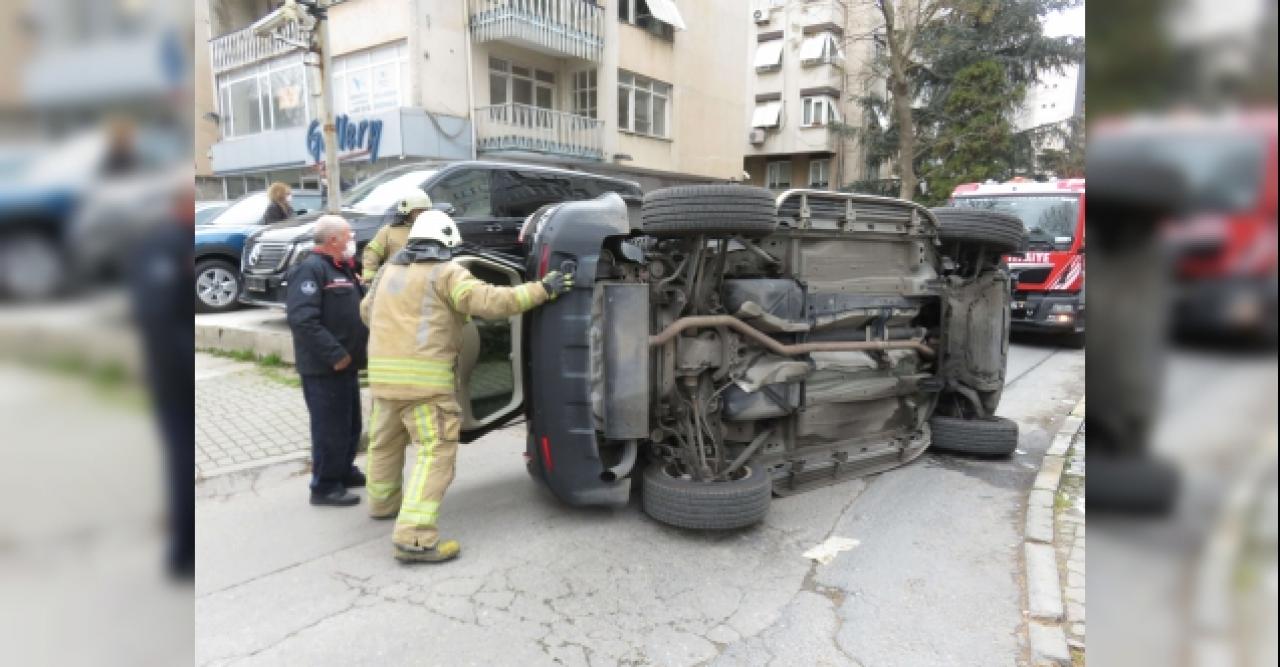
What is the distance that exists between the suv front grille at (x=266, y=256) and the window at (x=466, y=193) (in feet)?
5.71

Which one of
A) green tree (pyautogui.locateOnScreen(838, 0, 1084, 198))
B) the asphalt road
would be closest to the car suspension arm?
the asphalt road

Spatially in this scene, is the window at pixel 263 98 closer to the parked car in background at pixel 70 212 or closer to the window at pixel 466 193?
the window at pixel 466 193

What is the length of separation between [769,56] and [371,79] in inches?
849

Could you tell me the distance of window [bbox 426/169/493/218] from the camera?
841cm

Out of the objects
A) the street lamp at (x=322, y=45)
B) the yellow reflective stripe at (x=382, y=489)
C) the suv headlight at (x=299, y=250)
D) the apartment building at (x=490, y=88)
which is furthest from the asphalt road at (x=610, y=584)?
the apartment building at (x=490, y=88)

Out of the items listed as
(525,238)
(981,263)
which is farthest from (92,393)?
(981,263)

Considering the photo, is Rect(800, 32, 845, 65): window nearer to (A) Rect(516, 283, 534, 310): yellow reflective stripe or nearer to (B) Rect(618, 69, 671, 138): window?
(B) Rect(618, 69, 671, 138): window

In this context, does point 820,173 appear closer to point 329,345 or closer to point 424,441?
point 329,345

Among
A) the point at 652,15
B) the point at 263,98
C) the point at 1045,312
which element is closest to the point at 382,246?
the point at 1045,312

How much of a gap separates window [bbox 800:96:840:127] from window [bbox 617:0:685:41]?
39.6 ft

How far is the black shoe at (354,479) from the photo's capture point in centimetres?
469

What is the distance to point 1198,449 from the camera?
0.63 meters

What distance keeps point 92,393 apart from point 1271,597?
3.41ft

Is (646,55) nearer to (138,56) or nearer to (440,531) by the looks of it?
(440,531)
